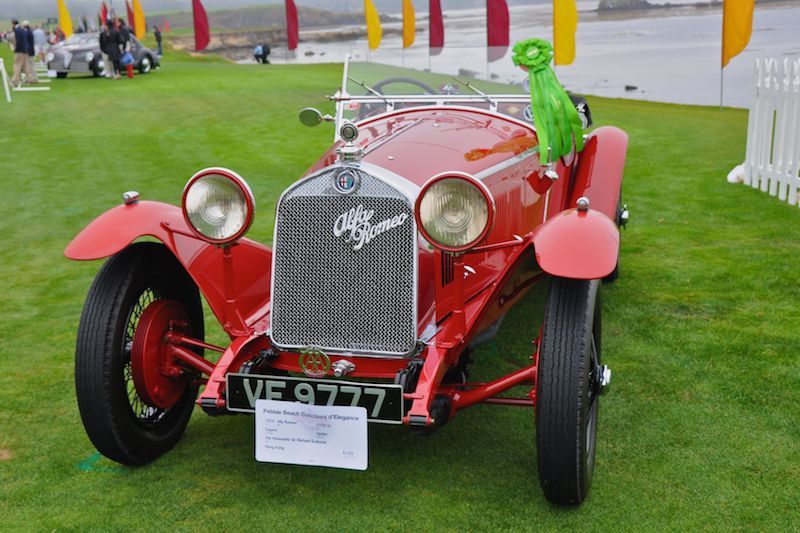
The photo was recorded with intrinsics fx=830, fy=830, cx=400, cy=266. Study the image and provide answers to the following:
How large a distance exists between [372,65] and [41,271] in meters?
2.97

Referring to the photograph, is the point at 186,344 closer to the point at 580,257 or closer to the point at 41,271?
the point at 580,257

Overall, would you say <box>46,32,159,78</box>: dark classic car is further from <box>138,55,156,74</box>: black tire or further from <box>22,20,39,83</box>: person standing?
<box>22,20,39,83</box>: person standing

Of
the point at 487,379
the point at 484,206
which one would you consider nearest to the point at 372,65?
the point at 487,379

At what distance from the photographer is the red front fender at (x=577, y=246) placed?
2.96 metres

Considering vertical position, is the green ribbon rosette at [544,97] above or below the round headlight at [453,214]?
above

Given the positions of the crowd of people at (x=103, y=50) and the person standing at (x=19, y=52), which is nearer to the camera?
the person standing at (x=19, y=52)

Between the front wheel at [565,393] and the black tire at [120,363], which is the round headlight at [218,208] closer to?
the black tire at [120,363]

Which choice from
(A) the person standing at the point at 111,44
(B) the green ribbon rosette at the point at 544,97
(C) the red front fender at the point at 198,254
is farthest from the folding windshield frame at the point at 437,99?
(A) the person standing at the point at 111,44

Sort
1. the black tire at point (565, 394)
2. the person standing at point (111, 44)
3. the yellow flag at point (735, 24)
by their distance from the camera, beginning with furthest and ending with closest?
the person standing at point (111, 44) → the yellow flag at point (735, 24) → the black tire at point (565, 394)

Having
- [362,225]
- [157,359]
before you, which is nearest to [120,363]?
[157,359]

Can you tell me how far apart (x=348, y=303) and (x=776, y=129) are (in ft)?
19.2

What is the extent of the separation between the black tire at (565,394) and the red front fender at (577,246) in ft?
0.43

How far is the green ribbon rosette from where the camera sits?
4246mm

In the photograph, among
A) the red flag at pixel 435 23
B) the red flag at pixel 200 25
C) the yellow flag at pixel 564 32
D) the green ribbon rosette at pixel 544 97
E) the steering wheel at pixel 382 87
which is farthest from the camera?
the red flag at pixel 200 25
